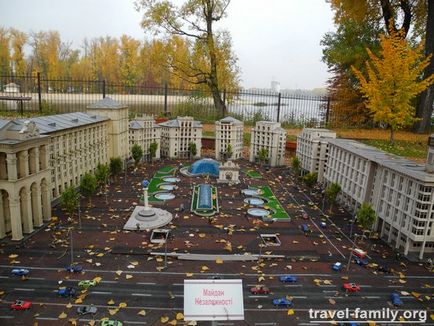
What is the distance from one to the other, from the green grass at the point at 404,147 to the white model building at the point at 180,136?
2485cm

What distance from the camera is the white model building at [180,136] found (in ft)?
168

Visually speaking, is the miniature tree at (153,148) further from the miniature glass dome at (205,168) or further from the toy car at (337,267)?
the toy car at (337,267)

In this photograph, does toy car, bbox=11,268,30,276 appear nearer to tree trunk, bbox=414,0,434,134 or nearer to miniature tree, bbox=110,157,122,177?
miniature tree, bbox=110,157,122,177

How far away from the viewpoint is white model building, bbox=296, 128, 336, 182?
136ft

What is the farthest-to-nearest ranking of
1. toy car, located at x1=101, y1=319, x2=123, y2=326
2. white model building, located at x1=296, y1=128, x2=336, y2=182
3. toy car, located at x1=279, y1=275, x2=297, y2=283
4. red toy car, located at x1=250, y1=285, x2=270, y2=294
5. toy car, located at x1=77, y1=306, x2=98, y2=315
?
white model building, located at x1=296, y1=128, x2=336, y2=182, toy car, located at x1=279, y1=275, x2=297, y2=283, red toy car, located at x1=250, y1=285, x2=270, y2=294, toy car, located at x1=77, y1=306, x2=98, y2=315, toy car, located at x1=101, y1=319, x2=123, y2=326

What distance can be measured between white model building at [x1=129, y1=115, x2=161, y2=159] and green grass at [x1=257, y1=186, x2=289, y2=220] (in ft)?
62.9

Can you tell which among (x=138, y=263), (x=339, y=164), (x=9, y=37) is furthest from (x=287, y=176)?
(x=9, y=37)

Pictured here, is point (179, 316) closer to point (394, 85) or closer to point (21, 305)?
point (21, 305)

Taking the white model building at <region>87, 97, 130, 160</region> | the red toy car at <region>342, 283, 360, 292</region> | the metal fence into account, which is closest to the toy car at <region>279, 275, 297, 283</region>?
the red toy car at <region>342, 283, 360, 292</region>

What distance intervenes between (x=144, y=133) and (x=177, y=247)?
27127mm

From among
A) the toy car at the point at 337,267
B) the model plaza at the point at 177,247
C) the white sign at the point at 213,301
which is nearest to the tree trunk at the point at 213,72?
the model plaza at the point at 177,247

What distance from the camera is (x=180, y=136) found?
5188 cm

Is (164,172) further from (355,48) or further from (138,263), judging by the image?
(355,48)

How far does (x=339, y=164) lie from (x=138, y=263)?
24.4 m
